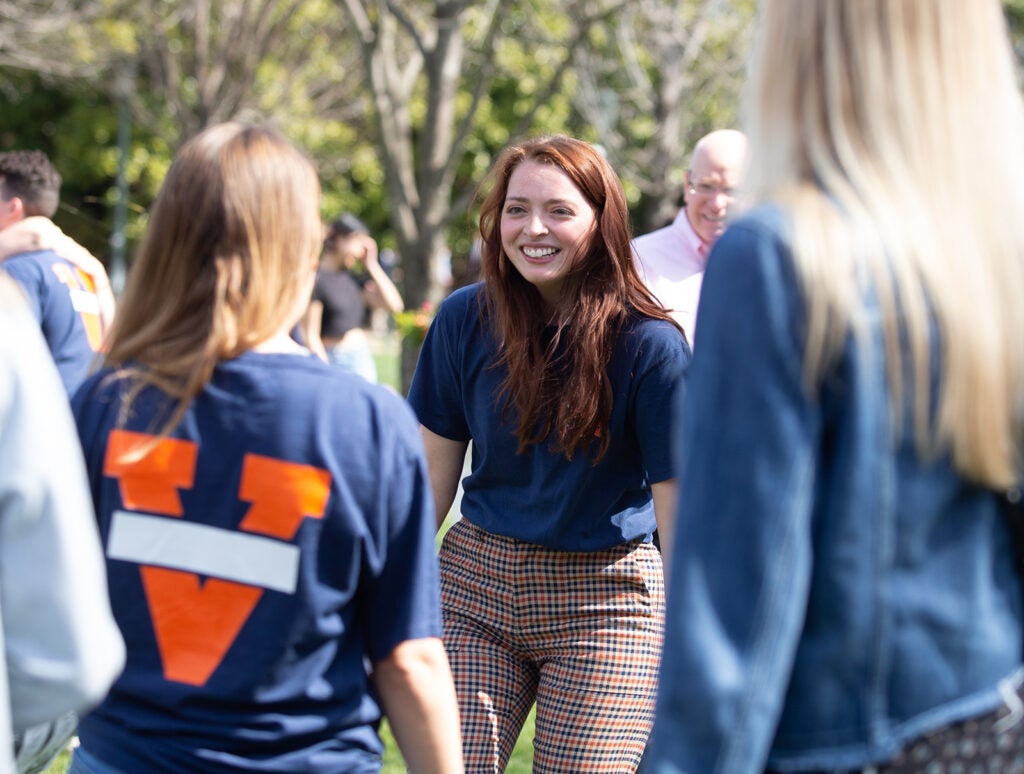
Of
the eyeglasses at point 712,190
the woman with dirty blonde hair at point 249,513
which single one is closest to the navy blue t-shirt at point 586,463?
the woman with dirty blonde hair at point 249,513

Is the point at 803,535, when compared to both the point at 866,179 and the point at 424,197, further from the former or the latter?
the point at 424,197

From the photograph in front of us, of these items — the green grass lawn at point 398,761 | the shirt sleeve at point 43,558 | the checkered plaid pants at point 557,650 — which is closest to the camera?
the shirt sleeve at point 43,558

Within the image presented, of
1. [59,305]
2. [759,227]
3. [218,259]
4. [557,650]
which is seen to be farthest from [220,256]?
[59,305]

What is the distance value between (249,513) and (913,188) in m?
1.09

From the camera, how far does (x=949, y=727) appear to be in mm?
1659

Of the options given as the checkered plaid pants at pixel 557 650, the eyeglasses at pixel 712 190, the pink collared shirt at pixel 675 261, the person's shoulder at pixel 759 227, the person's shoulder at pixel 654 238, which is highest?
the person's shoulder at pixel 759 227

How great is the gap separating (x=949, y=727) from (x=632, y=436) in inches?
72.3

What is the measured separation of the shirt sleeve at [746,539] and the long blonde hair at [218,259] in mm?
807

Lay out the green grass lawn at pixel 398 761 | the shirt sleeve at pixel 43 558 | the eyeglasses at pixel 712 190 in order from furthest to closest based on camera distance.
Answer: the green grass lawn at pixel 398 761 < the eyeglasses at pixel 712 190 < the shirt sleeve at pixel 43 558

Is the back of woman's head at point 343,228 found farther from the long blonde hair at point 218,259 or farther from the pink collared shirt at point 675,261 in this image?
the long blonde hair at point 218,259

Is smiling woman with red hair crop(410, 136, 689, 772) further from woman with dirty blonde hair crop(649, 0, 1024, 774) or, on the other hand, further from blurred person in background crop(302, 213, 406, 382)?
blurred person in background crop(302, 213, 406, 382)

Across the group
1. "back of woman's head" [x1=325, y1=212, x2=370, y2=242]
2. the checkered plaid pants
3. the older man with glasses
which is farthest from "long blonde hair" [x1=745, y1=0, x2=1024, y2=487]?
"back of woman's head" [x1=325, y1=212, x2=370, y2=242]

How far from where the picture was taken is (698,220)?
15.8 feet

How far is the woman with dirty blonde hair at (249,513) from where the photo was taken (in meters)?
2.05
